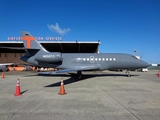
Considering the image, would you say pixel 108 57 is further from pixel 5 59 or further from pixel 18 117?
pixel 5 59

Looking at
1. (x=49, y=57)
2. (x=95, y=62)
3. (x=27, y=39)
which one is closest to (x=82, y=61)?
(x=95, y=62)

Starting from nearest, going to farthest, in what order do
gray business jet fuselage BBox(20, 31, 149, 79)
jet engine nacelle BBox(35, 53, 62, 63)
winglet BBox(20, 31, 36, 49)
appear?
1. jet engine nacelle BBox(35, 53, 62, 63)
2. gray business jet fuselage BBox(20, 31, 149, 79)
3. winglet BBox(20, 31, 36, 49)

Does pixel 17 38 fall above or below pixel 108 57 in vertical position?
above

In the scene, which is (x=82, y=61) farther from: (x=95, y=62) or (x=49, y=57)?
(x=49, y=57)

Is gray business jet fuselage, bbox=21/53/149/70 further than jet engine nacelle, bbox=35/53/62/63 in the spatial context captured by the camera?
Yes

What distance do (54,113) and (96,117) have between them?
59.3 inches

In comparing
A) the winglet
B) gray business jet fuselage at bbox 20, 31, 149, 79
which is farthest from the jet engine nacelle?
the winglet

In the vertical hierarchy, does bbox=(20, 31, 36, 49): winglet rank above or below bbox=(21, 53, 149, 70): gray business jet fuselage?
above

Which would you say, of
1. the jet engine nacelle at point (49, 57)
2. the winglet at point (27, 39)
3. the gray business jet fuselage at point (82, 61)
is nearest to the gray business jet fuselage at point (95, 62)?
the gray business jet fuselage at point (82, 61)

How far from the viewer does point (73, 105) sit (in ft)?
19.2

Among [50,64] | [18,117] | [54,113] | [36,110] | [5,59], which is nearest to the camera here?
[18,117]

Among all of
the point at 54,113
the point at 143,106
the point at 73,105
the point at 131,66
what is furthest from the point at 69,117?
the point at 131,66

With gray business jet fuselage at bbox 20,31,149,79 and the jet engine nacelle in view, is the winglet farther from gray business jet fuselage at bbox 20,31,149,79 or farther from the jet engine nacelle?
the jet engine nacelle

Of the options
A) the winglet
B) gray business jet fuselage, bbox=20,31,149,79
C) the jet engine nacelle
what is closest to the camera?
the jet engine nacelle
